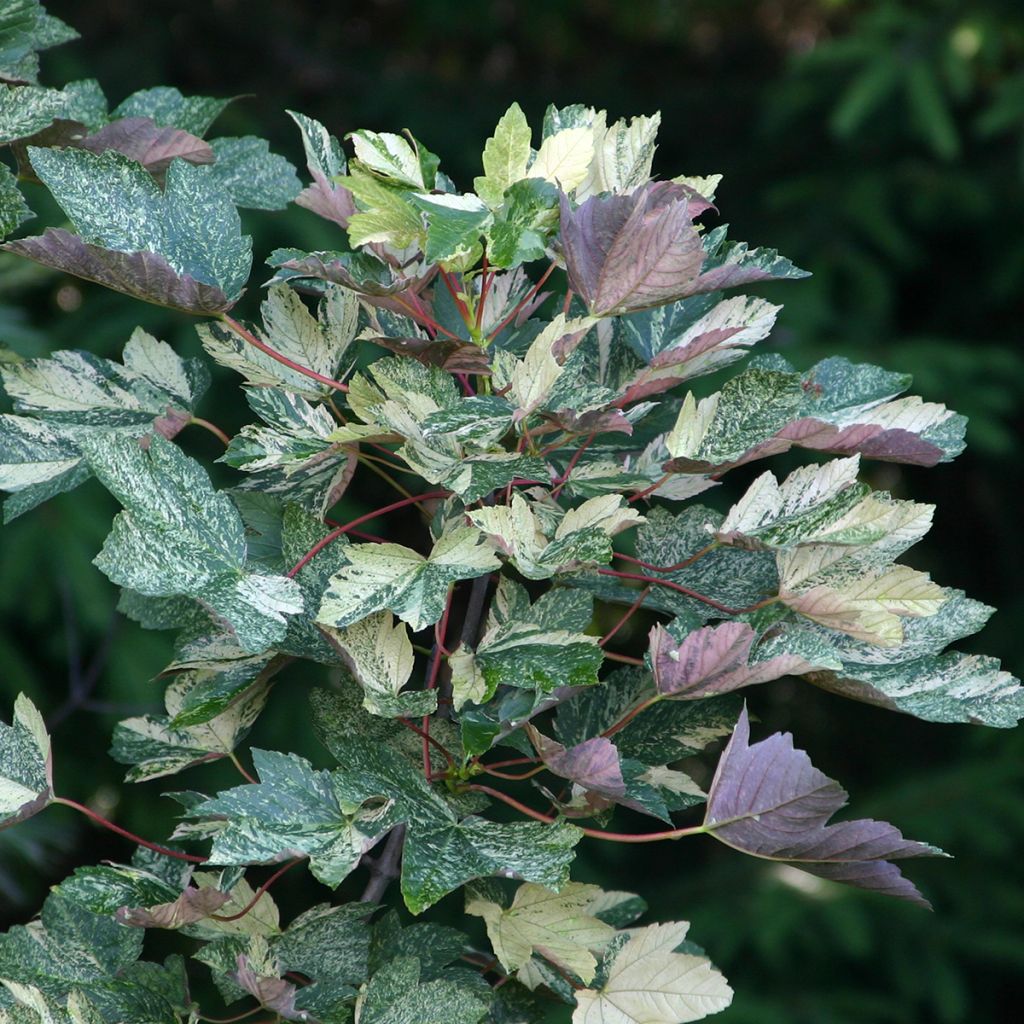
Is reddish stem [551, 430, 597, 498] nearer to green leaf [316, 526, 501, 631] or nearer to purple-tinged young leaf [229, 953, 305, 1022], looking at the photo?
green leaf [316, 526, 501, 631]

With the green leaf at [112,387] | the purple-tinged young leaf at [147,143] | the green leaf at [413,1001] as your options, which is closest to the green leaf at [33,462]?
the green leaf at [112,387]

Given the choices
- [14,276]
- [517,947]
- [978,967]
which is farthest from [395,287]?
[978,967]

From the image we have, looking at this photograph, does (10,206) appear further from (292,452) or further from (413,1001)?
(413,1001)

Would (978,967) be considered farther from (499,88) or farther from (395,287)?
(395,287)

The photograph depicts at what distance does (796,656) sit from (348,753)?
17cm

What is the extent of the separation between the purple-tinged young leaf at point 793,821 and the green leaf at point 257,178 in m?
0.36

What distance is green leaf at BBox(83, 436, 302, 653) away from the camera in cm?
43

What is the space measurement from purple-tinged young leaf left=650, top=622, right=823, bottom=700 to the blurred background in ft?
3.38

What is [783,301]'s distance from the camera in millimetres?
2033

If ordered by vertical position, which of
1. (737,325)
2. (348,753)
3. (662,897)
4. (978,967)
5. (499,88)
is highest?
(737,325)

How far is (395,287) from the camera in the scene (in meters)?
0.46

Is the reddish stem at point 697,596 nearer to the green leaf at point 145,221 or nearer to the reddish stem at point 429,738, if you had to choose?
the reddish stem at point 429,738

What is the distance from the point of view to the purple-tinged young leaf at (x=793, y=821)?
0.45 meters

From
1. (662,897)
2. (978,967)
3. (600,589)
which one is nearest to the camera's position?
(600,589)
